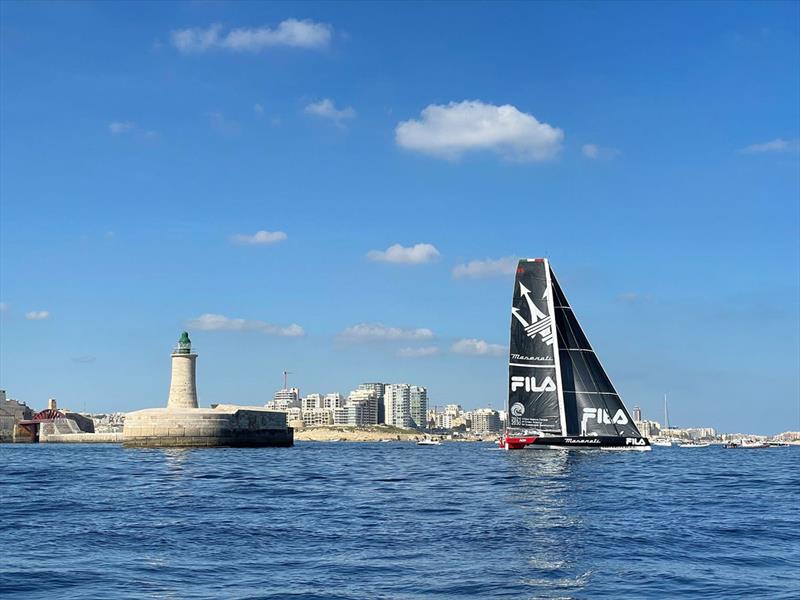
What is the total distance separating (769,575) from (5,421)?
660ft

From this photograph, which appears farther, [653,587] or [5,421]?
[5,421]

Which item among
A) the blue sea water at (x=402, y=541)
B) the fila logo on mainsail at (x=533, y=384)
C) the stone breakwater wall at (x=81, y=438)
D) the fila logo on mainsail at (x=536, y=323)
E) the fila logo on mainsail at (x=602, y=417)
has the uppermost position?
the fila logo on mainsail at (x=536, y=323)

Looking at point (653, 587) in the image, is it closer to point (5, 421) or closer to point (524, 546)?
point (524, 546)

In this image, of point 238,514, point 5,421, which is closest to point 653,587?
point 238,514

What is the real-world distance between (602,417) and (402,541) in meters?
61.0

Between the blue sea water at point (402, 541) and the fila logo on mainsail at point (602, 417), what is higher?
the fila logo on mainsail at point (602, 417)

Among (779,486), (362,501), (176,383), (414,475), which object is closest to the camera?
(362,501)

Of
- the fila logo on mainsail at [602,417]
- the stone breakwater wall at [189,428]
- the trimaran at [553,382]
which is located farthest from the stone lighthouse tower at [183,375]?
the fila logo on mainsail at [602,417]

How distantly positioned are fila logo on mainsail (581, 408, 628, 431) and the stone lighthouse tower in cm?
6025

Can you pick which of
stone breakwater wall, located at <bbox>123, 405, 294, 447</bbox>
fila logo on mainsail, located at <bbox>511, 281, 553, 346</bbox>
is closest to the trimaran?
fila logo on mainsail, located at <bbox>511, 281, 553, 346</bbox>

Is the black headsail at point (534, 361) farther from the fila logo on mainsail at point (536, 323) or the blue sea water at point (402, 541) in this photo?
the blue sea water at point (402, 541)

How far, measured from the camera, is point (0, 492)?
4009 centimetres

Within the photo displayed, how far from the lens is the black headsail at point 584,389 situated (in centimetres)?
8056

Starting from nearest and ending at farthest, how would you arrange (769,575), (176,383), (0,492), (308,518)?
(769,575) < (308,518) < (0,492) < (176,383)
